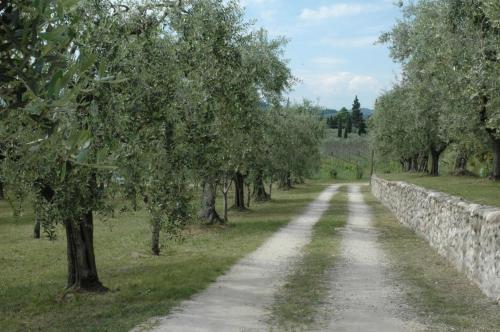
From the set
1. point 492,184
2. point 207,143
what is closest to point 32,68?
point 207,143

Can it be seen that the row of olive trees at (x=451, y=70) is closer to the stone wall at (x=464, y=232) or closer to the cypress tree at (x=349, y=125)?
the stone wall at (x=464, y=232)

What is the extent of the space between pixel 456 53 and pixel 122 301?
53.2 ft

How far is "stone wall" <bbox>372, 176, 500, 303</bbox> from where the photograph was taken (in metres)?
10.7

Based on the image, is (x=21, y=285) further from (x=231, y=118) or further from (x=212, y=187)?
(x=212, y=187)

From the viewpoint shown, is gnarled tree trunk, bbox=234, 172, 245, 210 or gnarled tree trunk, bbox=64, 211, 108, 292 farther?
gnarled tree trunk, bbox=234, 172, 245, 210

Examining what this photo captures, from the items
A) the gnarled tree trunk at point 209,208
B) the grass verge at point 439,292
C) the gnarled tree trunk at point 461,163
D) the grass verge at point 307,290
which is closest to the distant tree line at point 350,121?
the gnarled tree trunk at point 461,163

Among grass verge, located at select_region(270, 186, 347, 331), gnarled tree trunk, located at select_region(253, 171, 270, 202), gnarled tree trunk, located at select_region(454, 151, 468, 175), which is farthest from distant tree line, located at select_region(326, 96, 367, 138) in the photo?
grass verge, located at select_region(270, 186, 347, 331)

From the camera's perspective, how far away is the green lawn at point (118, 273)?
10.1 m

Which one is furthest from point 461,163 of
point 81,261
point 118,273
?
point 81,261

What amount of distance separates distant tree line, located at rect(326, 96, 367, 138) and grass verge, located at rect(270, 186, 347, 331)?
130 metres

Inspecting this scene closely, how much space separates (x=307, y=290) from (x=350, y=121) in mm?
149009

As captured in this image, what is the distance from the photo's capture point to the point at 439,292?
36.8ft

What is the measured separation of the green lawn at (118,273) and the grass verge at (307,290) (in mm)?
2003

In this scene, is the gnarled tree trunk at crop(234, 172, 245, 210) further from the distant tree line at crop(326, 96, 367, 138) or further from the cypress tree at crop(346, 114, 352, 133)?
the cypress tree at crop(346, 114, 352, 133)
